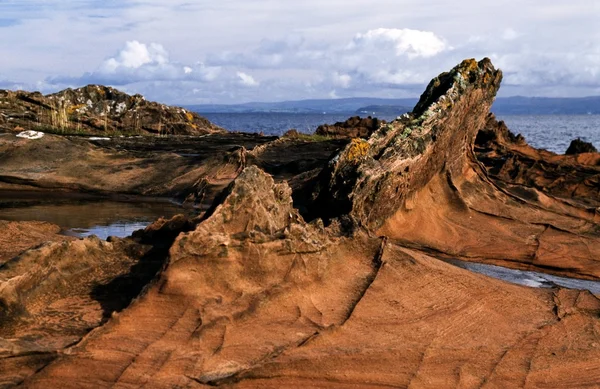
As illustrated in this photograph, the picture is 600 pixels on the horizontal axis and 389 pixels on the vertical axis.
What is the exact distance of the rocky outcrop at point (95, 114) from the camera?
2677 cm

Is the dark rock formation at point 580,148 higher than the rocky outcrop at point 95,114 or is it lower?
lower

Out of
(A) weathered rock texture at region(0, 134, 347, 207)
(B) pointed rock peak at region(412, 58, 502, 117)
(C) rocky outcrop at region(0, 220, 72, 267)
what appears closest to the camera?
(C) rocky outcrop at region(0, 220, 72, 267)

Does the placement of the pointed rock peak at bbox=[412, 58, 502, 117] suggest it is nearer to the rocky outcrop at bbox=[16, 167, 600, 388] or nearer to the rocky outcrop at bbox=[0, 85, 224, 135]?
the rocky outcrop at bbox=[16, 167, 600, 388]

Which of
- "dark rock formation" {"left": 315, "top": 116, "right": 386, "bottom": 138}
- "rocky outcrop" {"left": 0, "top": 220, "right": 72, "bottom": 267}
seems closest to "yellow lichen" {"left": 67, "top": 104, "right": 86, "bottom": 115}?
"dark rock formation" {"left": 315, "top": 116, "right": 386, "bottom": 138}

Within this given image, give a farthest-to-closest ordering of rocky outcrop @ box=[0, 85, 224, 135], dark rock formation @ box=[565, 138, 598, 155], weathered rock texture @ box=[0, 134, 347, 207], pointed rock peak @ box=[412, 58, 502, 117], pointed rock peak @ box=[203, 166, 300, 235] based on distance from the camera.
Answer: rocky outcrop @ box=[0, 85, 224, 135] < dark rock formation @ box=[565, 138, 598, 155] < weathered rock texture @ box=[0, 134, 347, 207] < pointed rock peak @ box=[412, 58, 502, 117] < pointed rock peak @ box=[203, 166, 300, 235]

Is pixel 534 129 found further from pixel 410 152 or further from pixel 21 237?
pixel 21 237

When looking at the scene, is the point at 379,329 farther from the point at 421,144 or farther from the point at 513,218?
the point at 513,218

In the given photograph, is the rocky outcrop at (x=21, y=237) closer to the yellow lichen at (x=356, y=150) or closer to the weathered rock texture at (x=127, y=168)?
the yellow lichen at (x=356, y=150)

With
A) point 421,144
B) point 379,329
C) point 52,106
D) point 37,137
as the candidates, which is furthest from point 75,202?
point 52,106

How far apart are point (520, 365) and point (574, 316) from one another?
52.9 inches

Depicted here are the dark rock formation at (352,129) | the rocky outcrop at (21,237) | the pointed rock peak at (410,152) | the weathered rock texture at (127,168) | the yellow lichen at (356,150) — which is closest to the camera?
the rocky outcrop at (21,237)

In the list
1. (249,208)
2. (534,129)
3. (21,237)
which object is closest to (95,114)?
(21,237)

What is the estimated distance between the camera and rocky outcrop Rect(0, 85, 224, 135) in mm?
26766

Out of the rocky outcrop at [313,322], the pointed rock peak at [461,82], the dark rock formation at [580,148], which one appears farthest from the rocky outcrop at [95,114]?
the rocky outcrop at [313,322]
